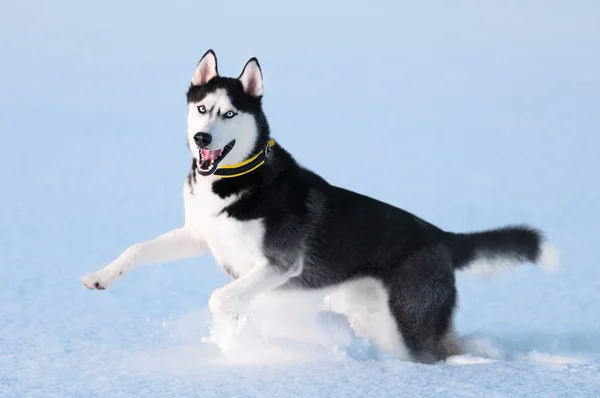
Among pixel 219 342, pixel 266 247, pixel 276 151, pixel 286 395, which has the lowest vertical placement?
pixel 286 395

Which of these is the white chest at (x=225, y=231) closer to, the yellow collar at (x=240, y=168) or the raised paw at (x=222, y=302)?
the yellow collar at (x=240, y=168)

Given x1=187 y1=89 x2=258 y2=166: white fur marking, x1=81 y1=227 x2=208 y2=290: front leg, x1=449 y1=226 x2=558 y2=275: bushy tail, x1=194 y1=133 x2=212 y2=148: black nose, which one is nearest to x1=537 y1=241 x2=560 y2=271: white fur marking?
x1=449 y1=226 x2=558 y2=275: bushy tail

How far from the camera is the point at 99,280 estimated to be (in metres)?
6.13

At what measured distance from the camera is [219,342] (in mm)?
6766

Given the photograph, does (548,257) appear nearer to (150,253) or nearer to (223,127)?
(223,127)

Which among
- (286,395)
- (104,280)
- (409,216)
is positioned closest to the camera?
(286,395)

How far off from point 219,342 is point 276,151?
1.42 m

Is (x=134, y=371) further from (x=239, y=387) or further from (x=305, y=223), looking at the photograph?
(x=305, y=223)

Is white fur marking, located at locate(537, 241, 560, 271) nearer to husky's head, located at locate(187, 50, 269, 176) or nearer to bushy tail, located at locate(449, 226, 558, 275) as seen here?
bushy tail, located at locate(449, 226, 558, 275)

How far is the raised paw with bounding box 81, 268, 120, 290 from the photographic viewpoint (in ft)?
20.1

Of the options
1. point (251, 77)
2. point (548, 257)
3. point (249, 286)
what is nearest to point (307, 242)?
point (249, 286)

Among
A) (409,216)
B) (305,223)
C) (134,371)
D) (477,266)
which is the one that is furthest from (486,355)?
(134,371)

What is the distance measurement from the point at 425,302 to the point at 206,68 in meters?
2.07

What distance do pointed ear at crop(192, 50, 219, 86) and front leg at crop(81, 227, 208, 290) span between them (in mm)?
963
